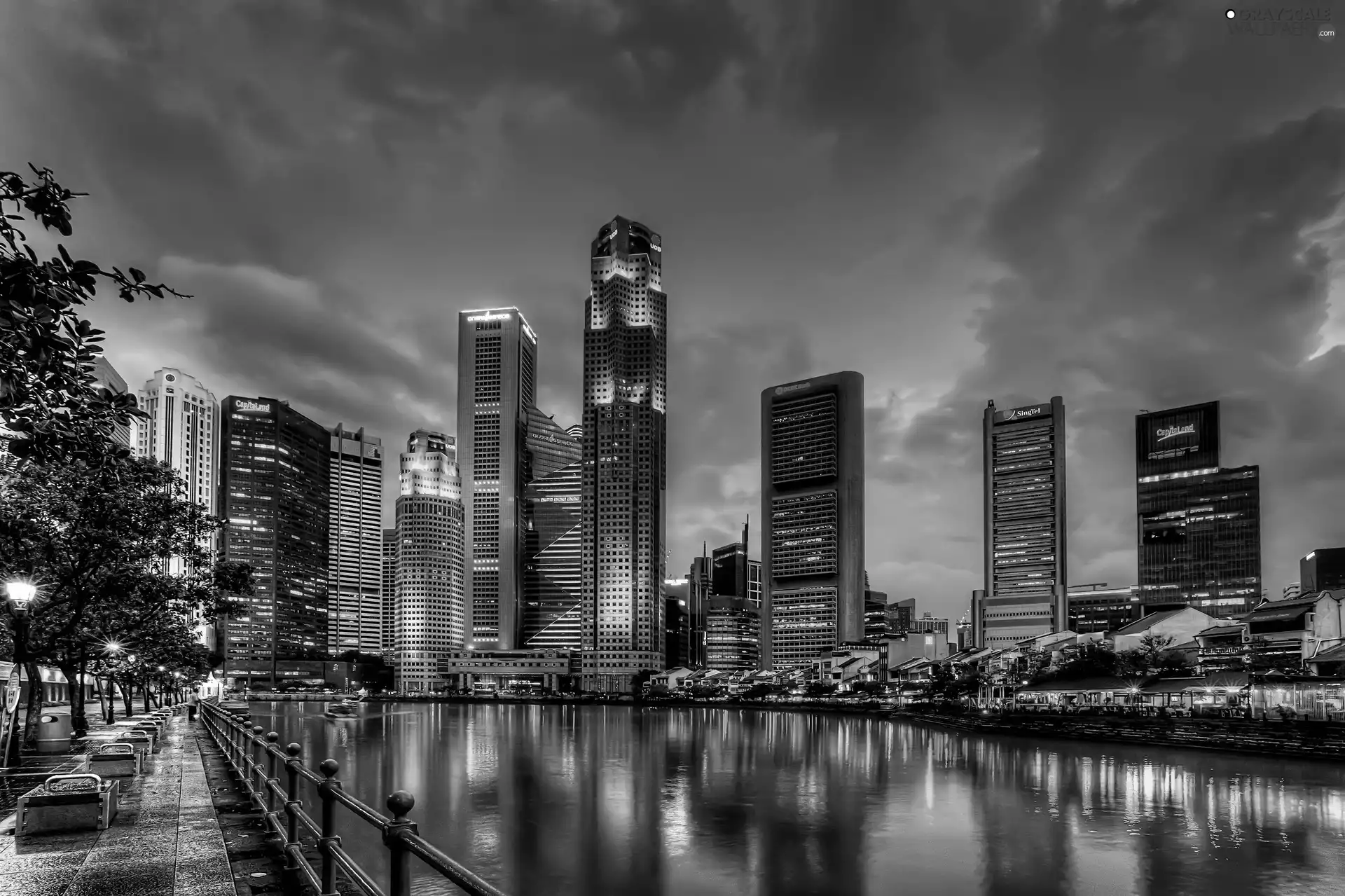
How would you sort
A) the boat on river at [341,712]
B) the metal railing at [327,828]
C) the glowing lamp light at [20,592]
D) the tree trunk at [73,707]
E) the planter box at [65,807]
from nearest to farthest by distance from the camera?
the metal railing at [327,828] < the planter box at [65,807] < the glowing lamp light at [20,592] < the tree trunk at [73,707] < the boat on river at [341,712]

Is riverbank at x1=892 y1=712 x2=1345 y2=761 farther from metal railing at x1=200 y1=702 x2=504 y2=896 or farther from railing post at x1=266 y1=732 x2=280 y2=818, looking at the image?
railing post at x1=266 y1=732 x2=280 y2=818

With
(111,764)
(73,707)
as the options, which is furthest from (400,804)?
(73,707)

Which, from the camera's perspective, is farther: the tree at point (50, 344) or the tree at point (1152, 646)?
the tree at point (1152, 646)

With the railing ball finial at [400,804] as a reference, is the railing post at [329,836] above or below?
below

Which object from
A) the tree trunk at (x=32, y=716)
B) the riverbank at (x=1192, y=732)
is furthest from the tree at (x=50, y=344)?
the riverbank at (x=1192, y=732)

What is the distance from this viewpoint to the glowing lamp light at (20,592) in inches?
786

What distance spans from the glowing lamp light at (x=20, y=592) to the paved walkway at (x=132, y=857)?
719 cm

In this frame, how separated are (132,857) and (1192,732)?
7644 cm

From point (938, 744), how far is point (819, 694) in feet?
370

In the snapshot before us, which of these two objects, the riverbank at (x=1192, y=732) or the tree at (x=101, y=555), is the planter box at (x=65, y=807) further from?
the riverbank at (x=1192, y=732)

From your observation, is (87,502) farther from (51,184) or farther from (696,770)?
(696,770)

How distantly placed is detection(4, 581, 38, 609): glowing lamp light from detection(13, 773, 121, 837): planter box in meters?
8.93

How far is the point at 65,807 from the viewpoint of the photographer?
39.7 feet

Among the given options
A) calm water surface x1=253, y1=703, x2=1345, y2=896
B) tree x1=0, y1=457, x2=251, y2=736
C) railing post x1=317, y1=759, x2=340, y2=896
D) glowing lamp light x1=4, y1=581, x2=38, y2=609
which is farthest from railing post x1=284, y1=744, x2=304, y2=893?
calm water surface x1=253, y1=703, x2=1345, y2=896
